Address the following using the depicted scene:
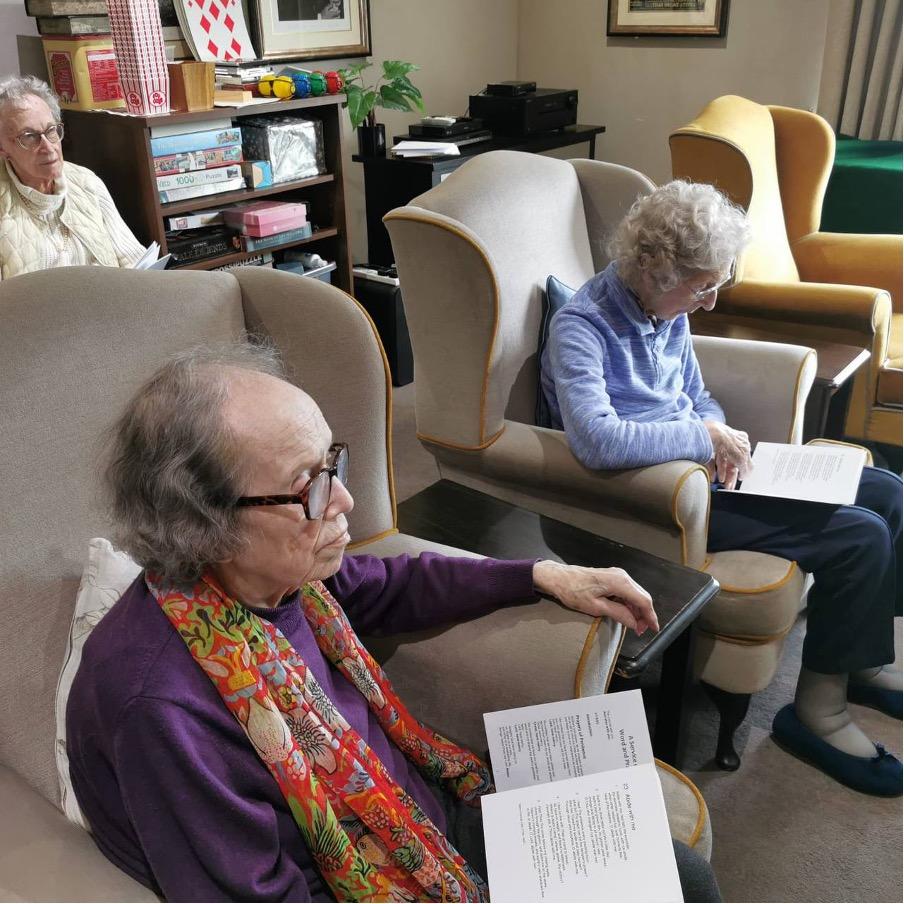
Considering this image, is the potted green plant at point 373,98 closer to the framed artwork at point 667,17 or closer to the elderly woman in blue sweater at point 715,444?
the framed artwork at point 667,17

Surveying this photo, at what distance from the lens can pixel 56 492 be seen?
1.09 meters

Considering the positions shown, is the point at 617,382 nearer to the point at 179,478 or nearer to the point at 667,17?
the point at 179,478

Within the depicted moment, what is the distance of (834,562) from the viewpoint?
167cm

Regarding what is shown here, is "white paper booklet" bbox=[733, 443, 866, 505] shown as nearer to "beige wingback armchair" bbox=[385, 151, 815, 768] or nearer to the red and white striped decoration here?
"beige wingback armchair" bbox=[385, 151, 815, 768]

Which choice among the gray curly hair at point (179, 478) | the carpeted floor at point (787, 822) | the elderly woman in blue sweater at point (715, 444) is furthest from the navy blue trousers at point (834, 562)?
the gray curly hair at point (179, 478)

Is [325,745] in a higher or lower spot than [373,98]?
lower

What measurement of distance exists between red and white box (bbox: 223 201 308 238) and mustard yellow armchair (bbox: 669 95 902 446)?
1.32 meters

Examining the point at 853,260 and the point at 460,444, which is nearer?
the point at 460,444

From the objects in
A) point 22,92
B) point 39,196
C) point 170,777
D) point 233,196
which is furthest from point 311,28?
point 170,777

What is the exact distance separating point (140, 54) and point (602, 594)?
2.17 meters

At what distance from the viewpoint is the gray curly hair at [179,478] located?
33.9 inches

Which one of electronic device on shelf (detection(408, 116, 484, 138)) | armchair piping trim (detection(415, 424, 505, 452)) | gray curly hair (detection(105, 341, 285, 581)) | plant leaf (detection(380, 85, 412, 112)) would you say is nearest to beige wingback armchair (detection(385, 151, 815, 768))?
armchair piping trim (detection(415, 424, 505, 452))

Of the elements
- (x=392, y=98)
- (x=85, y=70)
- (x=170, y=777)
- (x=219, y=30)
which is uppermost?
(x=219, y=30)

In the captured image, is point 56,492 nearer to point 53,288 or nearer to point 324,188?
point 53,288
